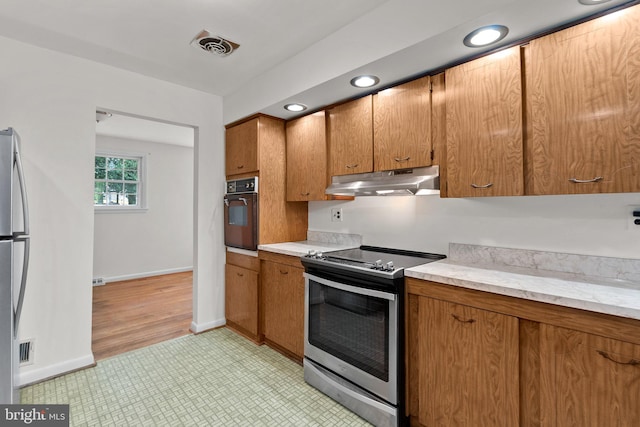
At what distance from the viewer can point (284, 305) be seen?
2574mm

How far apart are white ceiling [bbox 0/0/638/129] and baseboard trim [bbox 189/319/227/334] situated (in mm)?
2348

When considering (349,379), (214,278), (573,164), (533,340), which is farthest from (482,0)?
(214,278)

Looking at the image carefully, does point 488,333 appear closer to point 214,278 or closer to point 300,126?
point 300,126

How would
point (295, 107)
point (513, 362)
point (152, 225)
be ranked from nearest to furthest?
1. point (513, 362)
2. point (295, 107)
3. point (152, 225)

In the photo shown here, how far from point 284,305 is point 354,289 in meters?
0.91

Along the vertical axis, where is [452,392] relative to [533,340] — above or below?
below

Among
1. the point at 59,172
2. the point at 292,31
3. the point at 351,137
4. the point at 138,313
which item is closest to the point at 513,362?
the point at 351,137

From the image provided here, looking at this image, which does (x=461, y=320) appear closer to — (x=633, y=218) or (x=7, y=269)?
(x=633, y=218)

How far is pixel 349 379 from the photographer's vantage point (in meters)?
1.95

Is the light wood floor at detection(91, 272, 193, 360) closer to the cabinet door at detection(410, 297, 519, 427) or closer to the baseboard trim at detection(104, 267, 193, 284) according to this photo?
the baseboard trim at detection(104, 267, 193, 284)

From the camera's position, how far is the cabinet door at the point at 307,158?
268cm

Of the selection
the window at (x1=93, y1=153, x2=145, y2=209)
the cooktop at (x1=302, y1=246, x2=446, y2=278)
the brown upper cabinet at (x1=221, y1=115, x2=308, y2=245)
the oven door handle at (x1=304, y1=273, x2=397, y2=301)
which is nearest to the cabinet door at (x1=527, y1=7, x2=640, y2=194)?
the cooktop at (x1=302, y1=246, x2=446, y2=278)

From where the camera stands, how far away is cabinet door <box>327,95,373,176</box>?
230 centimetres

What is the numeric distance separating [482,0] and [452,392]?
1.93 meters
